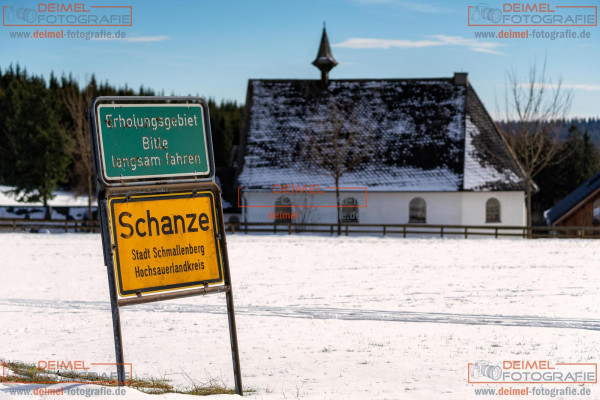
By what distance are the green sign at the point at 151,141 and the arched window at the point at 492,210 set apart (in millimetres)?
31642

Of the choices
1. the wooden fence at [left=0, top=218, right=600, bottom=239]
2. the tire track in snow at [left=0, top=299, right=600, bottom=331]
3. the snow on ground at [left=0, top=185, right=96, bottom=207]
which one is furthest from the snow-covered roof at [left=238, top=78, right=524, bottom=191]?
the snow on ground at [left=0, top=185, right=96, bottom=207]

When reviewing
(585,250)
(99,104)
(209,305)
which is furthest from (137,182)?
(585,250)

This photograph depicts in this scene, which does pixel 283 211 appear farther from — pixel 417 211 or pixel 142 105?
pixel 142 105

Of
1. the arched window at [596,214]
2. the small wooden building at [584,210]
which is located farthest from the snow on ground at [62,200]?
the arched window at [596,214]

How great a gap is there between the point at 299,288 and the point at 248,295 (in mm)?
1881

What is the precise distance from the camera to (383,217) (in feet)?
124

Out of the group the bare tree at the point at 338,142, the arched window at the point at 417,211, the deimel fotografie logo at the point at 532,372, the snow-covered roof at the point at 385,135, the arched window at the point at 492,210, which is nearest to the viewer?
the deimel fotografie logo at the point at 532,372

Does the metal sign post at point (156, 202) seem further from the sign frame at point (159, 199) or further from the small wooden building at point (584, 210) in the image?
the small wooden building at point (584, 210)

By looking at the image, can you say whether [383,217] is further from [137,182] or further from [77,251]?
[137,182]

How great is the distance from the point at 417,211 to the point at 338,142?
652cm

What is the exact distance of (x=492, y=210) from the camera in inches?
1470

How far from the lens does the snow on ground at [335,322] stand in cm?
945

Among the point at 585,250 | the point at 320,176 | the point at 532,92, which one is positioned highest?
the point at 532,92

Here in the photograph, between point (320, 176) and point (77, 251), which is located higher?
point (320, 176)
